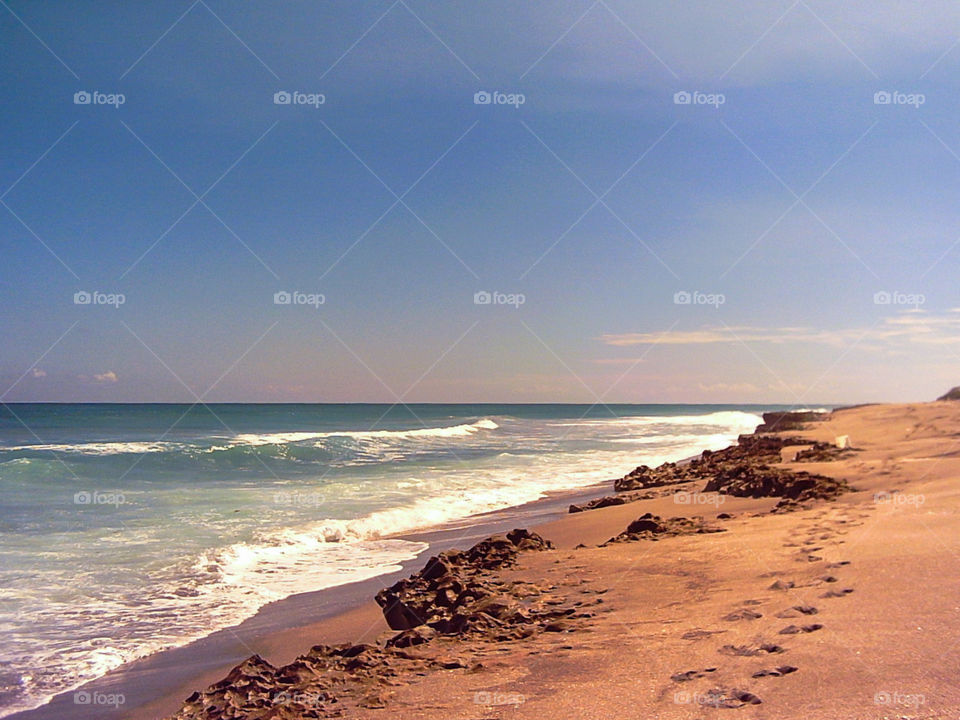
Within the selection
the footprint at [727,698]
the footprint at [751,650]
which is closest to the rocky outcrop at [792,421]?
the footprint at [751,650]

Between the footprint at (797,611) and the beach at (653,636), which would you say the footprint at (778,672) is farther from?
the footprint at (797,611)

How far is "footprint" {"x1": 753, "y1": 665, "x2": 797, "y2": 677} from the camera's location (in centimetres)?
355

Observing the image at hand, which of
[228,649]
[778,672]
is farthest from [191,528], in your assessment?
[778,672]

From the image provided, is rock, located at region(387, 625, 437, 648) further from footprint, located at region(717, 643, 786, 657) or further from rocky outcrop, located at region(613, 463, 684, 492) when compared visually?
rocky outcrop, located at region(613, 463, 684, 492)

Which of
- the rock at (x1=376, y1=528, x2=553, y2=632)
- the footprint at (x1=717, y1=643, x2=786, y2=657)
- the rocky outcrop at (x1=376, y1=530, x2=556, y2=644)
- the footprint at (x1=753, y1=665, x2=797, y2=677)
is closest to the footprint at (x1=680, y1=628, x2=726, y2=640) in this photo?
the footprint at (x1=717, y1=643, x2=786, y2=657)

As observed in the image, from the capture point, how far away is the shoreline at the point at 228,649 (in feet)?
17.0

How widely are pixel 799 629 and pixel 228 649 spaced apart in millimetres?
4854

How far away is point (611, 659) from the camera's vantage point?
13.6ft

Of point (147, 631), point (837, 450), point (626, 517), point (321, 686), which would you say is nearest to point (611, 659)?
point (321, 686)

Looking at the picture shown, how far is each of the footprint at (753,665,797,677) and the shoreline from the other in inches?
138

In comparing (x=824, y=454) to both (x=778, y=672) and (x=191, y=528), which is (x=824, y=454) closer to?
(x=778, y=672)

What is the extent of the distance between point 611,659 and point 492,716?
911 millimetres

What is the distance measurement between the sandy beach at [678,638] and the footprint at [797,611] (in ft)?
0.06

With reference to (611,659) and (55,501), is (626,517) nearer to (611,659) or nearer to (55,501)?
(611,659)
